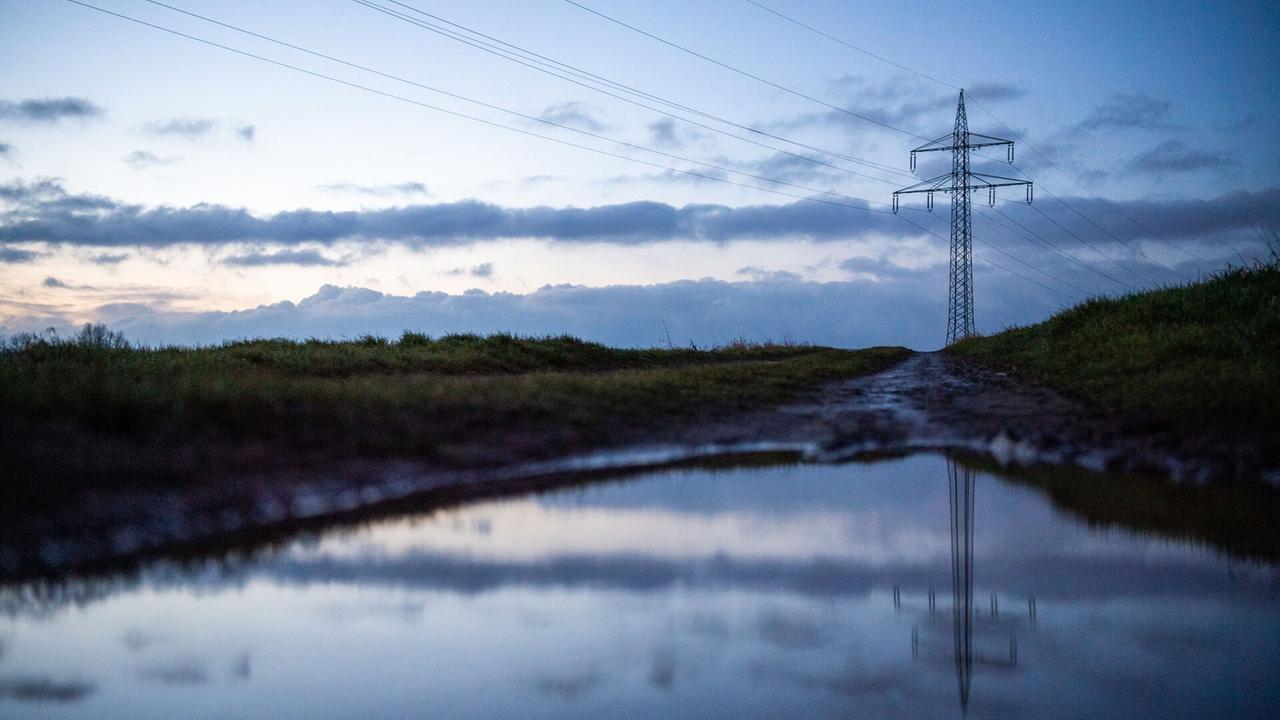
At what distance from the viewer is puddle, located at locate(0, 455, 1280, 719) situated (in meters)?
3.28

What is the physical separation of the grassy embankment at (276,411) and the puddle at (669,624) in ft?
5.48

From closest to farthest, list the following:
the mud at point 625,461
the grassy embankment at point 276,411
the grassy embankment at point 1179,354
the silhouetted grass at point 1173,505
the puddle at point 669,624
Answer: the puddle at point 669,624 → the silhouetted grass at point 1173,505 → the mud at point 625,461 → the grassy embankment at point 276,411 → the grassy embankment at point 1179,354

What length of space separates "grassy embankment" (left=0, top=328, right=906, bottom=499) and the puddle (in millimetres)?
1669

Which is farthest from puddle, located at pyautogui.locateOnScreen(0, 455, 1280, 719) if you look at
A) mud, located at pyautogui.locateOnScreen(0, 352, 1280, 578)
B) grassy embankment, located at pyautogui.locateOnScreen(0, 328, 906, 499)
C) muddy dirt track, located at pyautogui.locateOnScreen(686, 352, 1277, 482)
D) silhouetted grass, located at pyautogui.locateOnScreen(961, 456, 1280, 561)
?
muddy dirt track, located at pyautogui.locateOnScreen(686, 352, 1277, 482)

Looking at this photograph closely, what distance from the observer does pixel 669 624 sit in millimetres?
3938

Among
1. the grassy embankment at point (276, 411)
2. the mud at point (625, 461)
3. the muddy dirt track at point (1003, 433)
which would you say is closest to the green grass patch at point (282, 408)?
the grassy embankment at point (276, 411)

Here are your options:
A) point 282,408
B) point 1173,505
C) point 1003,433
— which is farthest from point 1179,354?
point 282,408

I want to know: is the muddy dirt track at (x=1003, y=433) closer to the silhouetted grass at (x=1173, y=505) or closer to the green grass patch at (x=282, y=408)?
the silhouetted grass at (x=1173, y=505)

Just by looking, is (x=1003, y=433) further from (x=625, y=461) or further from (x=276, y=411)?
(x=276, y=411)

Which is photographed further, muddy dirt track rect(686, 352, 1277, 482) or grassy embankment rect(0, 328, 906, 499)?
muddy dirt track rect(686, 352, 1277, 482)

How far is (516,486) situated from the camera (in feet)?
22.7

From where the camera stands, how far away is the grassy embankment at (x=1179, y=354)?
844 centimetres

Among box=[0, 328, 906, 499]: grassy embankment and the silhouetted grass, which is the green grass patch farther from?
the silhouetted grass

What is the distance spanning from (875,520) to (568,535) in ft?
6.75
